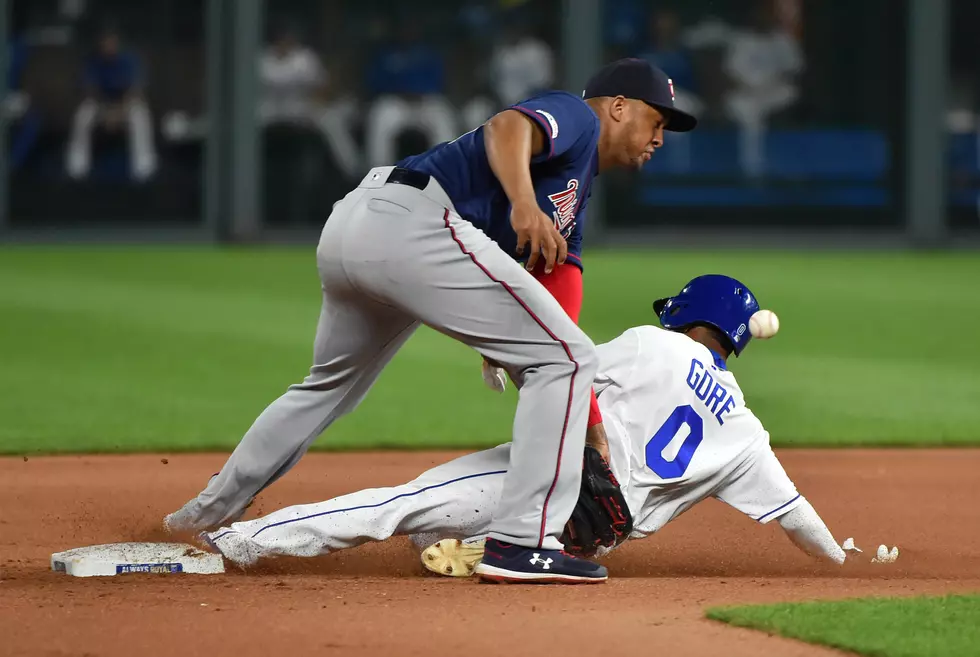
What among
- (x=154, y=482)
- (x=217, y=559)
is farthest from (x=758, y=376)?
(x=217, y=559)

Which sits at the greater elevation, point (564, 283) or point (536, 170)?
point (536, 170)

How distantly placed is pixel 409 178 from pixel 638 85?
2.23 ft

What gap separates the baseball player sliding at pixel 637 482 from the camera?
436cm

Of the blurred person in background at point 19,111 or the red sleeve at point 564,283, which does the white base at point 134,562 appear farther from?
the blurred person in background at point 19,111

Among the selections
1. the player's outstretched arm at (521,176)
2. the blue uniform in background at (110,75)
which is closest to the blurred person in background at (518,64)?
the blue uniform in background at (110,75)

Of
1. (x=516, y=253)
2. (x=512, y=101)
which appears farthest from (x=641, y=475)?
(x=512, y=101)

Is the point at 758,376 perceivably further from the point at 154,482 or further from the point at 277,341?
the point at 154,482

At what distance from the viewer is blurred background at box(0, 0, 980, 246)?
17.2m

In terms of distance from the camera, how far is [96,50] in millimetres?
17219

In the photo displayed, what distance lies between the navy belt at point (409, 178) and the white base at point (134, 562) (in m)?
1.15

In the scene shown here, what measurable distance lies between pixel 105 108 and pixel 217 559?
13495 millimetres

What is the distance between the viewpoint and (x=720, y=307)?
4.71 metres

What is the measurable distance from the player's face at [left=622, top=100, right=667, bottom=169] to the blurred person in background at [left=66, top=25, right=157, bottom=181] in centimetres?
1354

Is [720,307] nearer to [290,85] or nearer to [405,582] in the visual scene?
[405,582]
